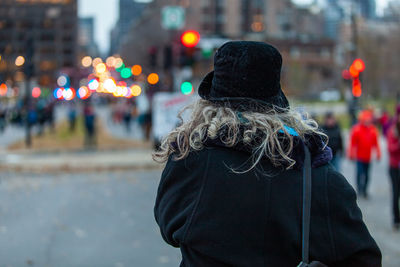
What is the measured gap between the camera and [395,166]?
8367 millimetres

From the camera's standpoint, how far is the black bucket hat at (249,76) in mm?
2121

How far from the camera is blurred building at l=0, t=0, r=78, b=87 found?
1003 inches

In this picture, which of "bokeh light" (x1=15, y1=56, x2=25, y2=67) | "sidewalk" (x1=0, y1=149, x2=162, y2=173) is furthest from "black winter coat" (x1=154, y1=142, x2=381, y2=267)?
"bokeh light" (x1=15, y1=56, x2=25, y2=67)

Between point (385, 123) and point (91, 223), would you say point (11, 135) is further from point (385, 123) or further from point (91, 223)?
point (91, 223)

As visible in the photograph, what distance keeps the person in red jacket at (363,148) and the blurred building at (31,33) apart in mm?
16967

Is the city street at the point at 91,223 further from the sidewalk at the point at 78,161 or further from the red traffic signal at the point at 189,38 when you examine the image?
the red traffic signal at the point at 189,38

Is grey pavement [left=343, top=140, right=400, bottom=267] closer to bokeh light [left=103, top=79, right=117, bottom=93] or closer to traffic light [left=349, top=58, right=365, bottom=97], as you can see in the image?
traffic light [left=349, top=58, right=365, bottom=97]

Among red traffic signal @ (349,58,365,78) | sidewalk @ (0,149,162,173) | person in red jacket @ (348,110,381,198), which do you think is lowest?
sidewalk @ (0,149,162,173)

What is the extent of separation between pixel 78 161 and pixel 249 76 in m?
17.1

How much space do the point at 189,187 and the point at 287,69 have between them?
82.3m

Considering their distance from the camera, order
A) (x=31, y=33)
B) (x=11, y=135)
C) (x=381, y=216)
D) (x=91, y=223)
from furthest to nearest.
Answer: (x=11, y=135) → (x=31, y=33) → (x=381, y=216) → (x=91, y=223)

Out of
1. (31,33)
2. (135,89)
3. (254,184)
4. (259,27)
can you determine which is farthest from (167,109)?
(259,27)

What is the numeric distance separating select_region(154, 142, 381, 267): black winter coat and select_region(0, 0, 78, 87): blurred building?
2362cm

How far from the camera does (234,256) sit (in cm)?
202
